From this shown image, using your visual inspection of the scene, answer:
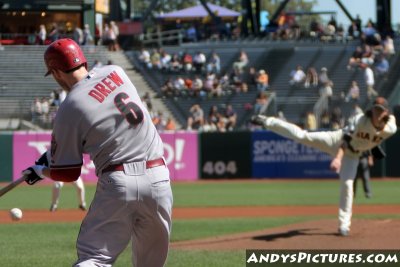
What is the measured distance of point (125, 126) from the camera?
6074 mm

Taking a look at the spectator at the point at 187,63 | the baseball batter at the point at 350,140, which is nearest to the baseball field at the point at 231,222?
the baseball batter at the point at 350,140

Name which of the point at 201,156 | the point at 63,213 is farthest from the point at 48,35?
the point at 63,213

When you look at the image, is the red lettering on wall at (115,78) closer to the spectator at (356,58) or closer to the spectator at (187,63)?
the spectator at (187,63)

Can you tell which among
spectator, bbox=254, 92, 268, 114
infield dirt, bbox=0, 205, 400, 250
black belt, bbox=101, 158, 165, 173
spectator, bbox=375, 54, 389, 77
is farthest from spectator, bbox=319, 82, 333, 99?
black belt, bbox=101, 158, 165, 173

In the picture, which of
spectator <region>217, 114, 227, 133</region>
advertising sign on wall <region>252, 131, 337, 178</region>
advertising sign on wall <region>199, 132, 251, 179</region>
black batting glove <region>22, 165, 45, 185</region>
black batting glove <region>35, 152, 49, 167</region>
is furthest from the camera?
spectator <region>217, 114, 227, 133</region>

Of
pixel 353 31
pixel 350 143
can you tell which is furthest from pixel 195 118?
pixel 350 143

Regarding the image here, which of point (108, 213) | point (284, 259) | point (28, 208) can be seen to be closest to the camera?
point (108, 213)

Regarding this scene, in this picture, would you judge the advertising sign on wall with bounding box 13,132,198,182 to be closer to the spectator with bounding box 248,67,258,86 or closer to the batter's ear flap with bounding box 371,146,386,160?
the spectator with bounding box 248,67,258,86

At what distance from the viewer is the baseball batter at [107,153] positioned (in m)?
6.02

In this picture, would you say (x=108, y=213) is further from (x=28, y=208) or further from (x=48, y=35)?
(x=48, y=35)

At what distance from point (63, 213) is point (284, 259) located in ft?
27.1

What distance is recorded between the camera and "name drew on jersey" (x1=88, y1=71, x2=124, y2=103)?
603 cm

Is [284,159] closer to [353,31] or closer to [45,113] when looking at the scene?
[45,113]

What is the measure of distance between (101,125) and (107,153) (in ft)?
0.67
